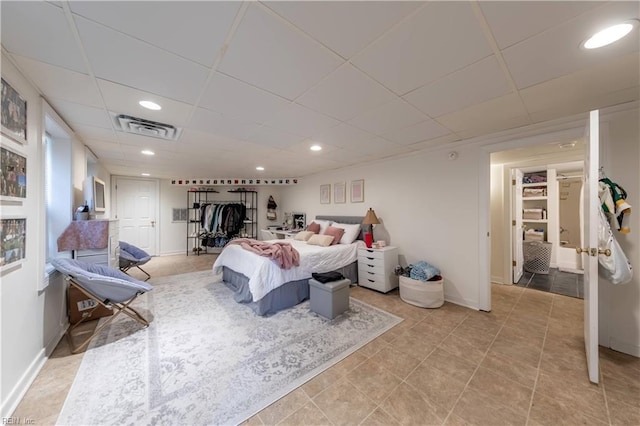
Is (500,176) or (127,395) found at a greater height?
(500,176)

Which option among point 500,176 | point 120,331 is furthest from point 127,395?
point 500,176

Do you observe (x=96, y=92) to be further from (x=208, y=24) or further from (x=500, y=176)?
(x=500, y=176)

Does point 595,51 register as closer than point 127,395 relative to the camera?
Yes

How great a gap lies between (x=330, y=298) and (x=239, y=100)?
222cm

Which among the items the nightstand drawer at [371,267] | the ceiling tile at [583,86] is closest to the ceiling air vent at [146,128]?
the nightstand drawer at [371,267]

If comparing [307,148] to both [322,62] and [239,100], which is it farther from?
[322,62]

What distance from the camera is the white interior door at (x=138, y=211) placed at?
5.81 m

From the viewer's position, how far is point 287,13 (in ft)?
3.56

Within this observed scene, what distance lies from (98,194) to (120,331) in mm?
2462

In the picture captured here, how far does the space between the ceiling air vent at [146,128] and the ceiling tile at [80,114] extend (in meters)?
0.13

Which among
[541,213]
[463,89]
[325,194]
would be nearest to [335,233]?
[325,194]

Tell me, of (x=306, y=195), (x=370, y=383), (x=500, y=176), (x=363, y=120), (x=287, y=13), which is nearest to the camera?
(x=287, y=13)

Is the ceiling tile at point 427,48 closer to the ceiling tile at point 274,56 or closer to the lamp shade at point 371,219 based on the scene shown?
the ceiling tile at point 274,56

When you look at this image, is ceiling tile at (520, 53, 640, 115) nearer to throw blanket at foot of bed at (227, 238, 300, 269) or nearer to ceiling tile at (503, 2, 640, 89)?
ceiling tile at (503, 2, 640, 89)
